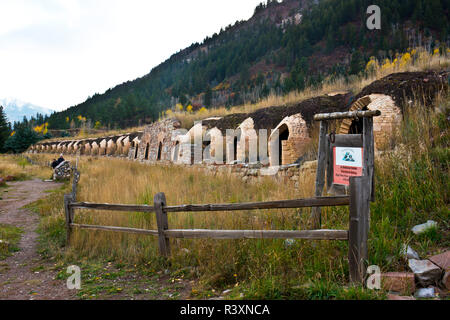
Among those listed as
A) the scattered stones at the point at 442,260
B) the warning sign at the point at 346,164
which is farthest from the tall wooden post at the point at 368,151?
the scattered stones at the point at 442,260

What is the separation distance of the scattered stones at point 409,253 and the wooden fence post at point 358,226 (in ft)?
1.91

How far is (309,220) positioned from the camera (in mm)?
3992

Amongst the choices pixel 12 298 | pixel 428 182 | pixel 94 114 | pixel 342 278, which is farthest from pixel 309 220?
pixel 94 114

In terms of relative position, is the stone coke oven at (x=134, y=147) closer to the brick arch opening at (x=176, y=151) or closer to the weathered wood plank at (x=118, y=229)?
the brick arch opening at (x=176, y=151)

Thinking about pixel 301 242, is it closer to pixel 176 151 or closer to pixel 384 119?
pixel 384 119

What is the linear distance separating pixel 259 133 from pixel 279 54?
2207 inches

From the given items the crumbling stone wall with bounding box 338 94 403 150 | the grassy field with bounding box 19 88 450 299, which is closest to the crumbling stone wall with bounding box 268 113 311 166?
the crumbling stone wall with bounding box 338 94 403 150

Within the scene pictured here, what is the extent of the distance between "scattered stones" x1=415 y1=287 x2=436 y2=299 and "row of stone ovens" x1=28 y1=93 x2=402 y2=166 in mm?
4246

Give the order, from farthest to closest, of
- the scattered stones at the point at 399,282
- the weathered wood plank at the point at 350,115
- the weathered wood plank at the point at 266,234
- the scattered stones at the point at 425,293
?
the weathered wood plank at the point at 350,115 < the weathered wood plank at the point at 266,234 < the scattered stones at the point at 399,282 < the scattered stones at the point at 425,293

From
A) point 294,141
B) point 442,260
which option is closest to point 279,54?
point 294,141

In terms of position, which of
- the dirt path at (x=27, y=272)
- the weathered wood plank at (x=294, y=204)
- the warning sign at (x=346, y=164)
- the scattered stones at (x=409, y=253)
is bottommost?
the dirt path at (x=27, y=272)

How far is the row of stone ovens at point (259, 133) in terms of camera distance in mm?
7750

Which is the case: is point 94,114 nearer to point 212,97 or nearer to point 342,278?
point 212,97

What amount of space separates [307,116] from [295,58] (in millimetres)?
53829
